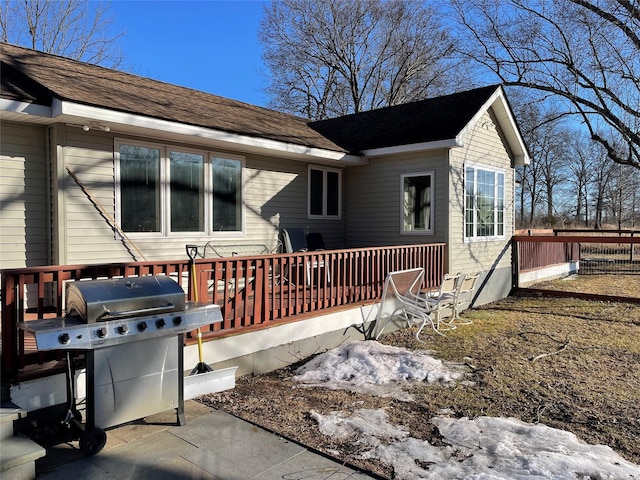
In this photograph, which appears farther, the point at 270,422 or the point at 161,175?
the point at 161,175

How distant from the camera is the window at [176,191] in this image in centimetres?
656

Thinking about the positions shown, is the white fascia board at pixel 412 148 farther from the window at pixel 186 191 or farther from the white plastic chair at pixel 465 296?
Answer: the window at pixel 186 191

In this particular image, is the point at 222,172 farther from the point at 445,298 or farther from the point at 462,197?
the point at 462,197

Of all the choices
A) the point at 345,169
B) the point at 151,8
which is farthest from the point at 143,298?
the point at 151,8

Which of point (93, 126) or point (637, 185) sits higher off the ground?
point (637, 185)

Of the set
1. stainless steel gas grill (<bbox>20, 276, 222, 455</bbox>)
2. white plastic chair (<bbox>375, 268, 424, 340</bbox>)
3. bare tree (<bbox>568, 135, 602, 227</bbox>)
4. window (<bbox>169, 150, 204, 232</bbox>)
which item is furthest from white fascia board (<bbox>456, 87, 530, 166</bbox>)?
bare tree (<bbox>568, 135, 602, 227</bbox>)

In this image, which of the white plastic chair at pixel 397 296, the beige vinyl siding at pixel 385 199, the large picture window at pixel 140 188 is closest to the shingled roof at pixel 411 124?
the beige vinyl siding at pixel 385 199

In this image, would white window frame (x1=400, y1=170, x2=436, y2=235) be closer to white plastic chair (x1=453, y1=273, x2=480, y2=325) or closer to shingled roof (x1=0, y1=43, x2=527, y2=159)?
shingled roof (x1=0, y1=43, x2=527, y2=159)

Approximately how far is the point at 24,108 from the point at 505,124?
935cm

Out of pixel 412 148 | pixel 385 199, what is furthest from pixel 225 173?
pixel 412 148

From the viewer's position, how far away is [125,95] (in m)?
6.68

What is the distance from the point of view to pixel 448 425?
3785mm

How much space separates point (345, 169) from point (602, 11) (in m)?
11.3

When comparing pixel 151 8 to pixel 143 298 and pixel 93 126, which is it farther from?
pixel 143 298
